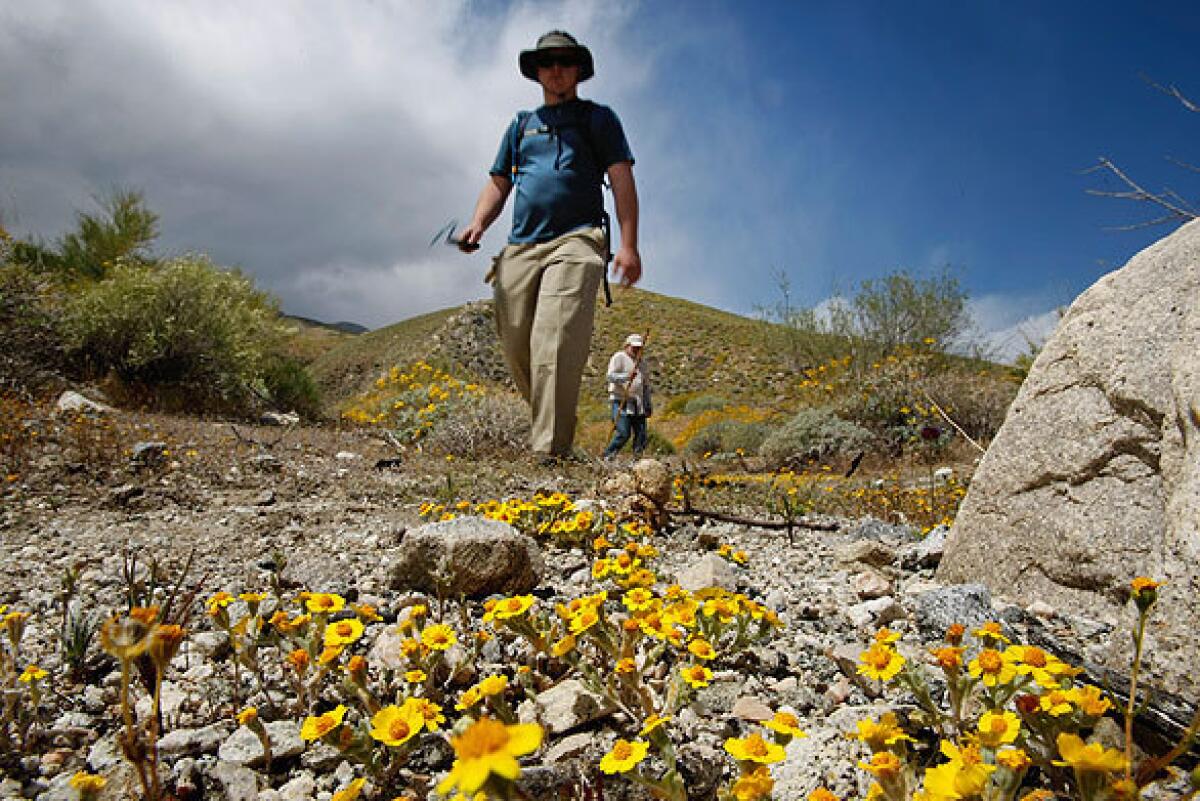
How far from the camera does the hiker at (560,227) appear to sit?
4.55 metres

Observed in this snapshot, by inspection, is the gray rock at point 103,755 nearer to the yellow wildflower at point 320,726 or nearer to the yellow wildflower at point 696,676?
the yellow wildflower at point 320,726

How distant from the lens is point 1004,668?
3.98 ft

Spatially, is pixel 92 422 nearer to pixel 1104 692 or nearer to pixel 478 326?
pixel 1104 692

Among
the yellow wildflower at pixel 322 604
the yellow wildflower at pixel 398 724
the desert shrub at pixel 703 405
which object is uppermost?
the desert shrub at pixel 703 405

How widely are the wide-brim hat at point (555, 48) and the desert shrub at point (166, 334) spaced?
5.80 metres

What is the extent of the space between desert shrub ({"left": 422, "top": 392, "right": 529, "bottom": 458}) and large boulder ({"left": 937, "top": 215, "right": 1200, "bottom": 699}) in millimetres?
4723

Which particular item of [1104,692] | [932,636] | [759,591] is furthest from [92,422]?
[1104,692]

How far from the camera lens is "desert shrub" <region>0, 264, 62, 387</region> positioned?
6.92 metres

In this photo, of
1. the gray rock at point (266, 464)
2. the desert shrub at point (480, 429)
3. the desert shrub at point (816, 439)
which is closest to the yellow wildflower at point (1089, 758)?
the gray rock at point (266, 464)

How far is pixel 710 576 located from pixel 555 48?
395 centimetres

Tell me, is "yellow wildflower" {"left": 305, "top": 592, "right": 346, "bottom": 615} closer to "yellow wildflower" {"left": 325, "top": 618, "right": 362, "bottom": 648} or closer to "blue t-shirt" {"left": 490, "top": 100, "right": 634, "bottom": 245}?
"yellow wildflower" {"left": 325, "top": 618, "right": 362, "bottom": 648}

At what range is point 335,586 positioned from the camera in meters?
2.24

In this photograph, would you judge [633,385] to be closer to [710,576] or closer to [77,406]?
[77,406]

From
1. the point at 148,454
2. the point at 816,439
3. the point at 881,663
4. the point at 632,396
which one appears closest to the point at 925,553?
the point at 881,663
